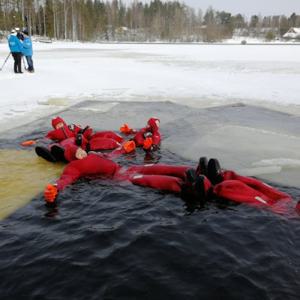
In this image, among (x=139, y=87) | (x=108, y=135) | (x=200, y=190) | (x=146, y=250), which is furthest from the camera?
(x=139, y=87)

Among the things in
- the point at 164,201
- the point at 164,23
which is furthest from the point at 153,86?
the point at 164,23

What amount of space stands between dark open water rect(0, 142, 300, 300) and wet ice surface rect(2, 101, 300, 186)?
122 cm

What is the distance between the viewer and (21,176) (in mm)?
5723

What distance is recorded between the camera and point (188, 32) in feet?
286

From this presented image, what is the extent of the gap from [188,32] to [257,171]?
8568cm

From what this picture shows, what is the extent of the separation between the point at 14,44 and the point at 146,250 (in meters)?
14.0

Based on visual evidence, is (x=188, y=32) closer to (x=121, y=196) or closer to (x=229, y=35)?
(x=229, y=35)

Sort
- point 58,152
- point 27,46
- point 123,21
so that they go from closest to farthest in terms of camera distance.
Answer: point 58,152 → point 27,46 → point 123,21

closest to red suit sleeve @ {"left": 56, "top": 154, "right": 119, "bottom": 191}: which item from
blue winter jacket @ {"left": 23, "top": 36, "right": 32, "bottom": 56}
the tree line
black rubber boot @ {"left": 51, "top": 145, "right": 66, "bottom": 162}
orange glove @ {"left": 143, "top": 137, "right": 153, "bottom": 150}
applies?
black rubber boot @ {"left": 51, "top": 145, "right": 66, "bottom": 162}

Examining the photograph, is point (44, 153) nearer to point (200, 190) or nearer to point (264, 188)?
point (200, 190)

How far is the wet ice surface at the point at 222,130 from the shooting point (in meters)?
6.08

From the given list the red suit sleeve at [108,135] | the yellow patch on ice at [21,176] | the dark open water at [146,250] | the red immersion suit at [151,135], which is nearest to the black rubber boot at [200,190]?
the dark open water at [146,250]

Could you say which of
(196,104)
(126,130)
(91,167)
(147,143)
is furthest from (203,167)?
(196,104)

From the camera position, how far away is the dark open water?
10.3 feet
